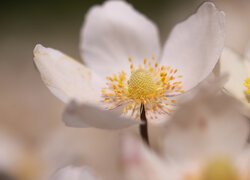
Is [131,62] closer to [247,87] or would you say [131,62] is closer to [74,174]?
[247,87]

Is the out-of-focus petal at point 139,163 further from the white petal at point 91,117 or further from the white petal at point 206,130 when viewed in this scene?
the white petal at point 91,117

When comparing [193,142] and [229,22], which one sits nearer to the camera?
[193,142]

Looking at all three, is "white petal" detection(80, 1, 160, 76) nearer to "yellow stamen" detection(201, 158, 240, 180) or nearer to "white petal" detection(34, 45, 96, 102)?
"white petal" detection(34, 45, 96, 102)

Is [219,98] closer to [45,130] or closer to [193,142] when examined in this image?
[193,142]

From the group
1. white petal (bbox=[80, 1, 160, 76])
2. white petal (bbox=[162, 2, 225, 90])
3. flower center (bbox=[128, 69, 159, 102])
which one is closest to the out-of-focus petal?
white petal (bbox=[162, 2, 225, 90])

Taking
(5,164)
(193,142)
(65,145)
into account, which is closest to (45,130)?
(5,164)

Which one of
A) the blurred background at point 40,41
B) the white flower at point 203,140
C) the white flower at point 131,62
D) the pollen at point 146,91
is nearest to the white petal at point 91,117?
the white flower at point 131,62

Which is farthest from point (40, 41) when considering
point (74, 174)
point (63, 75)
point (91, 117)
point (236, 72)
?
point (74, 174)
